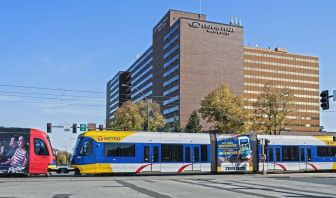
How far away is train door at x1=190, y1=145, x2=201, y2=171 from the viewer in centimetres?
3382

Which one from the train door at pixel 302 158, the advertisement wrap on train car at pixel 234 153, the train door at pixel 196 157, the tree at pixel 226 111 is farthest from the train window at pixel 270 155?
the tree at pixel 226 111

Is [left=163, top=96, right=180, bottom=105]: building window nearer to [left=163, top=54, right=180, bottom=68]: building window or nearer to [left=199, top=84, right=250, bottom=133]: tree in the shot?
[left=163, top=54, right=180, bottom=68]: building window

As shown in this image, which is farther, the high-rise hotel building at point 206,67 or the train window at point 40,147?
the high-rise hotel building at point 206,67

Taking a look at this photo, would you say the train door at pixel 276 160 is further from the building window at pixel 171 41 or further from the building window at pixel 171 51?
the building window at pixel 171 41

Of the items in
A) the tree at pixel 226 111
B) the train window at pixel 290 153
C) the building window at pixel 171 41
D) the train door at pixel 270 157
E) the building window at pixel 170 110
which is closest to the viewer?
the train door at pixel 270 157

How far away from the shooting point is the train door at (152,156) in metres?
32.4

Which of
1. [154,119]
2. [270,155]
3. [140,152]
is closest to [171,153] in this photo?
[140,152]

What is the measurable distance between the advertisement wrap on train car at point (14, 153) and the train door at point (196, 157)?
1158cm

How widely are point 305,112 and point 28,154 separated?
137744 mm

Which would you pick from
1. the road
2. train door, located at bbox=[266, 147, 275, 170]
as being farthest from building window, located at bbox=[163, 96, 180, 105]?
the road

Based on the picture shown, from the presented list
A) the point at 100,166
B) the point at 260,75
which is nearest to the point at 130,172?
the point at 100,166

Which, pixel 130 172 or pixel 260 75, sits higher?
pixel 260 75

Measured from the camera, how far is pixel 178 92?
12150 cm

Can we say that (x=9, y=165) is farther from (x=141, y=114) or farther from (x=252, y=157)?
(x=141, y=114)
